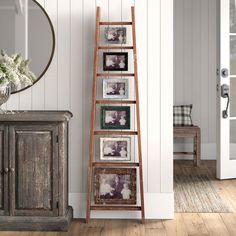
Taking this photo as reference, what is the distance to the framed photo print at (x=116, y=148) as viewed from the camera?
4.70 metres

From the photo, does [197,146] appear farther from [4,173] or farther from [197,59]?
[4,173]

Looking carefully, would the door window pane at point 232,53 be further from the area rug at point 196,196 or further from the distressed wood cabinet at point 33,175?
the distressed wood cabinet at point 33,175

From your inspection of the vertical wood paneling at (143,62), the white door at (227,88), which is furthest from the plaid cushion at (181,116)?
the vertical wood paneling at (143,62)

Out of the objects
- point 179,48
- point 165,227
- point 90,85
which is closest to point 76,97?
point 90,85

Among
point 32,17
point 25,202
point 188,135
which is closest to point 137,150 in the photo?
point 25,202

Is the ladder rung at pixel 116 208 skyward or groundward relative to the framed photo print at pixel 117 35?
groundward

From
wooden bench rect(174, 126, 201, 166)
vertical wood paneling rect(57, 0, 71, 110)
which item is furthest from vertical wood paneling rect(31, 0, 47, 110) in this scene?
wooden bench rect(174, 126, 201, 166)

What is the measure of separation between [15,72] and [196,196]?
2275 mm

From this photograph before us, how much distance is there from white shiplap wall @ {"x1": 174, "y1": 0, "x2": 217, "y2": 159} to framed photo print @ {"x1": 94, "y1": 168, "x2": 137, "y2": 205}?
3496 millimetres

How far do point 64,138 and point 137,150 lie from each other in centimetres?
69

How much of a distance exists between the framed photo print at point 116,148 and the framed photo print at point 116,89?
1.13 feet

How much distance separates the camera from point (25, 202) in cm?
443

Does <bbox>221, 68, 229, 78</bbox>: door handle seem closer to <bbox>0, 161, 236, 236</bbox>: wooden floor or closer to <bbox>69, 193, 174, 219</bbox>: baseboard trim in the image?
<bbox>0, 161, 236, 236</bbox>: wooden floor

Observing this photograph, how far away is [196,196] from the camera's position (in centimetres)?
571
